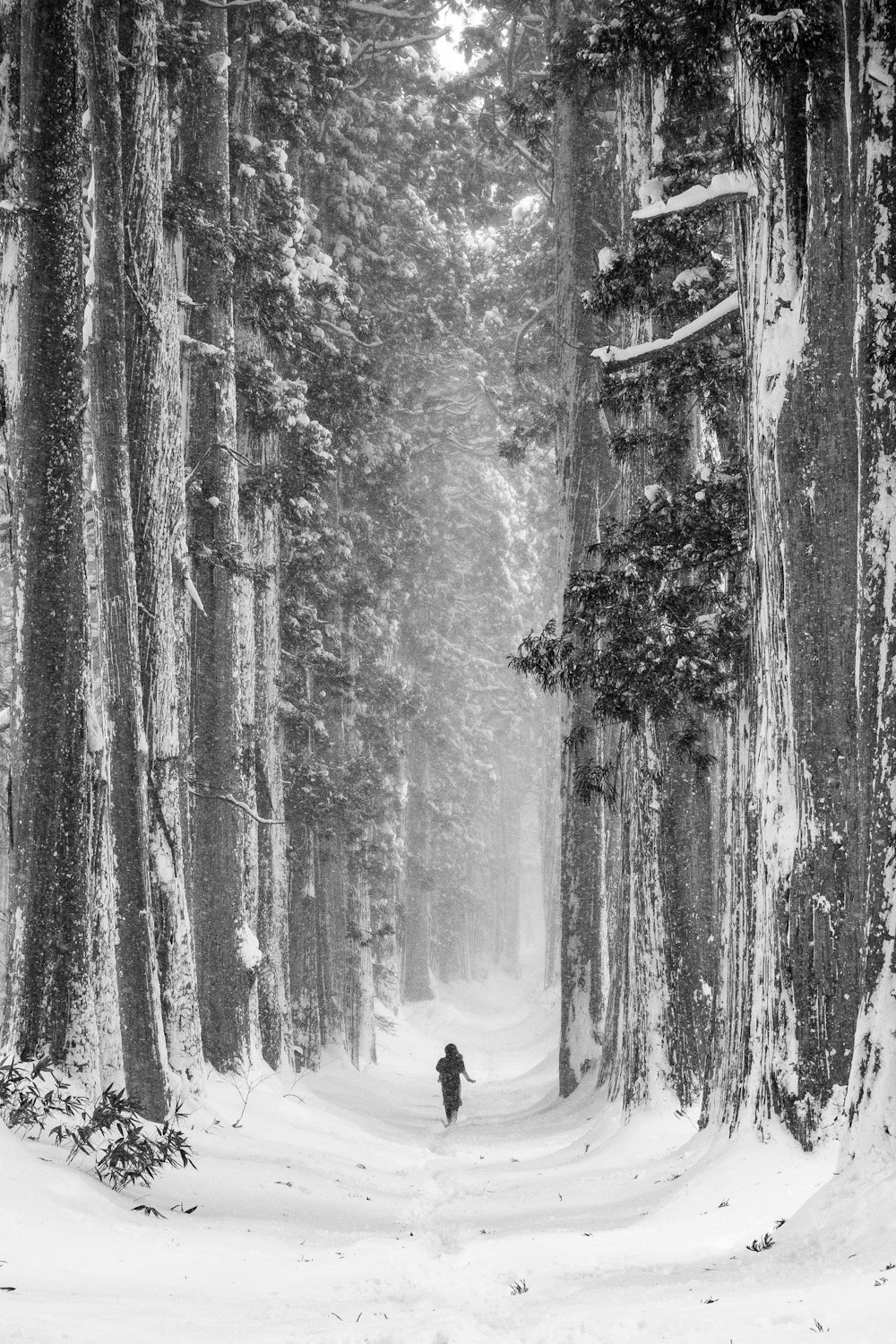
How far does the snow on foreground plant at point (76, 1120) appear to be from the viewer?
5.87 metres

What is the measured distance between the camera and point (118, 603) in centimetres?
847

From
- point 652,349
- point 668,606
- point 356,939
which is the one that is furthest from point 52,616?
point 356,939

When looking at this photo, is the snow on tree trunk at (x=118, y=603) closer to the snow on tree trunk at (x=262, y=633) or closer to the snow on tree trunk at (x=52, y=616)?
the snow on tree trunk at (x=52, y=616)

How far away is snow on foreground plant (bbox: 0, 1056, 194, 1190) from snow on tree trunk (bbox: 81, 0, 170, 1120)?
172cm

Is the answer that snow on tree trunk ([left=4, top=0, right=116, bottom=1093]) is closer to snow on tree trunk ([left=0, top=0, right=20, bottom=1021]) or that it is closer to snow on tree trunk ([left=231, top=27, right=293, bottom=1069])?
snow on tree trunk ([left=0, top=0, right=20, bottom=1021])

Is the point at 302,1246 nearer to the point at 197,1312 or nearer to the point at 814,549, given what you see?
the point at 197,1312

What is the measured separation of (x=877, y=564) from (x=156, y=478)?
22.5ft

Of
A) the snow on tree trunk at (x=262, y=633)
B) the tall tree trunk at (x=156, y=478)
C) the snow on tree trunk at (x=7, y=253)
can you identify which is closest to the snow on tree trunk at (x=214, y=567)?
the snow on tree trunk at (x=262, y=633)

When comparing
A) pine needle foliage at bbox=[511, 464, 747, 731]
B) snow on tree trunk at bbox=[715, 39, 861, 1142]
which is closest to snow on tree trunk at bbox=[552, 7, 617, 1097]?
pine needle foliage at bbox=[511, 464, 747, 731]

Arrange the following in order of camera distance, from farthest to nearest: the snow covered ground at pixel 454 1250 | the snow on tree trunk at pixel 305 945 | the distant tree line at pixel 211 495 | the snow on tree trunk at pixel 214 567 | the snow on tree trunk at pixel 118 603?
the snow on tree trunk at pixel 305 945, the snow on tree trunk at pixel 214 567, the snow on tree trunk at pixel 118 603, the distant tree line at pixel 211 495, the snow covered ground at pixel 454 1250

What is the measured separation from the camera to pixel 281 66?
546 inches

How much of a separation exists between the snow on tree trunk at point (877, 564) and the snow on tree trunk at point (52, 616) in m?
4.64

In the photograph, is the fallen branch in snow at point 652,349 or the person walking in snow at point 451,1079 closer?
the fallen branch in snow at point 652,349

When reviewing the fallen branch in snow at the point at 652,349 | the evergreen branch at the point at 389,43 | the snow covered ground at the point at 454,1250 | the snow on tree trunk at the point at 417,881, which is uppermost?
the evergreen branch at the point at 389,43
